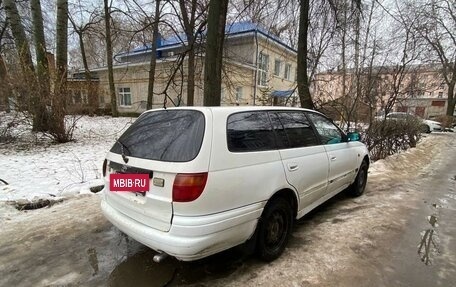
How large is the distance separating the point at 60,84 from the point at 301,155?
7719mm

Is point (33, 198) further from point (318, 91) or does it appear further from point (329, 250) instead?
point (318, 91)

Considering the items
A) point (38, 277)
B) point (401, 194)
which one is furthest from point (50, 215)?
point (401, 194)

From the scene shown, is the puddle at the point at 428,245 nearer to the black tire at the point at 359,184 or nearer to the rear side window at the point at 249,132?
the black tire at the point at 359,184

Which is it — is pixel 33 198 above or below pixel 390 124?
below

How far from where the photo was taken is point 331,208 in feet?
15.1

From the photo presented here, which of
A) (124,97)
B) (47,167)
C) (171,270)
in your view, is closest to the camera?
(171,270)

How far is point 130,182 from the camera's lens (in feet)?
8.54

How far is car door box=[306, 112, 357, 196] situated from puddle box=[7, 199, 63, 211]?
13.9 feet

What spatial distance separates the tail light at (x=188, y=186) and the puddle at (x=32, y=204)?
3.32 meters

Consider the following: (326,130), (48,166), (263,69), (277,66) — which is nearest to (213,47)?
(326,130)

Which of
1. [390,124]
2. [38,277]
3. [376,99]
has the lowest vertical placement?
[38,277]

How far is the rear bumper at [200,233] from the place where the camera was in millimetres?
2279

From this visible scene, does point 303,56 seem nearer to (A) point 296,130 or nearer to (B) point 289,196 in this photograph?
(A) point 296,130

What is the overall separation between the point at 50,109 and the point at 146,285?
749 centimetres
